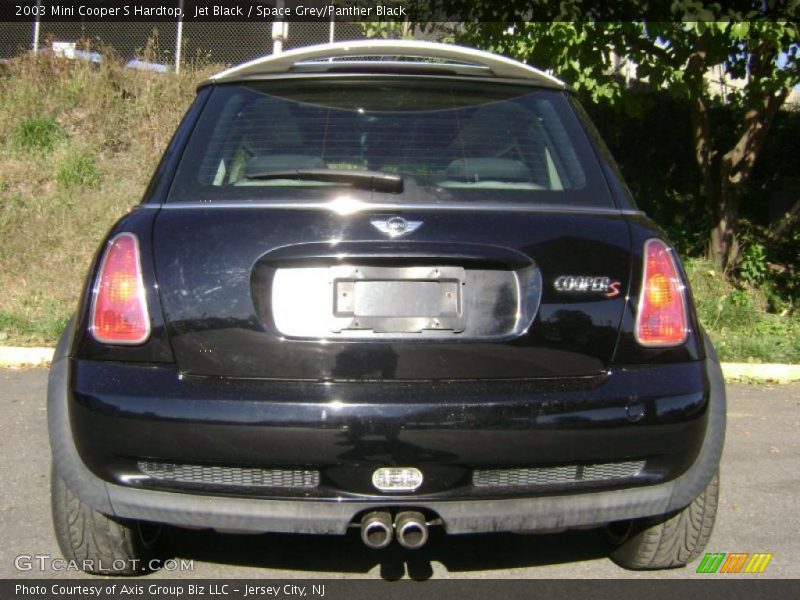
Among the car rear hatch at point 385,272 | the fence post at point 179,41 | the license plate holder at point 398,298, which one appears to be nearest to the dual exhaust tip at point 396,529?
the car rear hatch at point 385,272

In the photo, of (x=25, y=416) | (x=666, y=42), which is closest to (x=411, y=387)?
(x=25, y=416)

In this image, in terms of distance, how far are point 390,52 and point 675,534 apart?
2008 mm

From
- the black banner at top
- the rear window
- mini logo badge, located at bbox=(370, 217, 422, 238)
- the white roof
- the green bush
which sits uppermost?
the black banner at top

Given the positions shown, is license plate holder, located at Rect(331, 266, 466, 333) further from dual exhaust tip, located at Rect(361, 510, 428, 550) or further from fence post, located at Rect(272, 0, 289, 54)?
fence post, located at Rect(272, 0, 289, 54)

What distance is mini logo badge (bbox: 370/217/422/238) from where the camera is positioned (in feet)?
8.30

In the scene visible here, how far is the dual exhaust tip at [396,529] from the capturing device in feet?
8.18

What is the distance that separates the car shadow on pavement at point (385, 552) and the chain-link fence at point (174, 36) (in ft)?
33.2

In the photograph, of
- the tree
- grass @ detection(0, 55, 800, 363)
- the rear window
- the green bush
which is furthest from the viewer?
the green bush

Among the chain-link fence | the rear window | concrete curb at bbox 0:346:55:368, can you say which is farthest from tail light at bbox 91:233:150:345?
the chain-link fence

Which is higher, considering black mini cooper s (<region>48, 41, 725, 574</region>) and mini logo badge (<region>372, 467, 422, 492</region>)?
black mini cooper s (<region>48, 41, 725, 574</region>)

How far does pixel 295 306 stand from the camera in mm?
2473

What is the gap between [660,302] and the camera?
2.62 metres

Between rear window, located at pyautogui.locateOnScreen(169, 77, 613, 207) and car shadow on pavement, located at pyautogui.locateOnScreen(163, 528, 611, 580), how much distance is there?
133 centimetres
